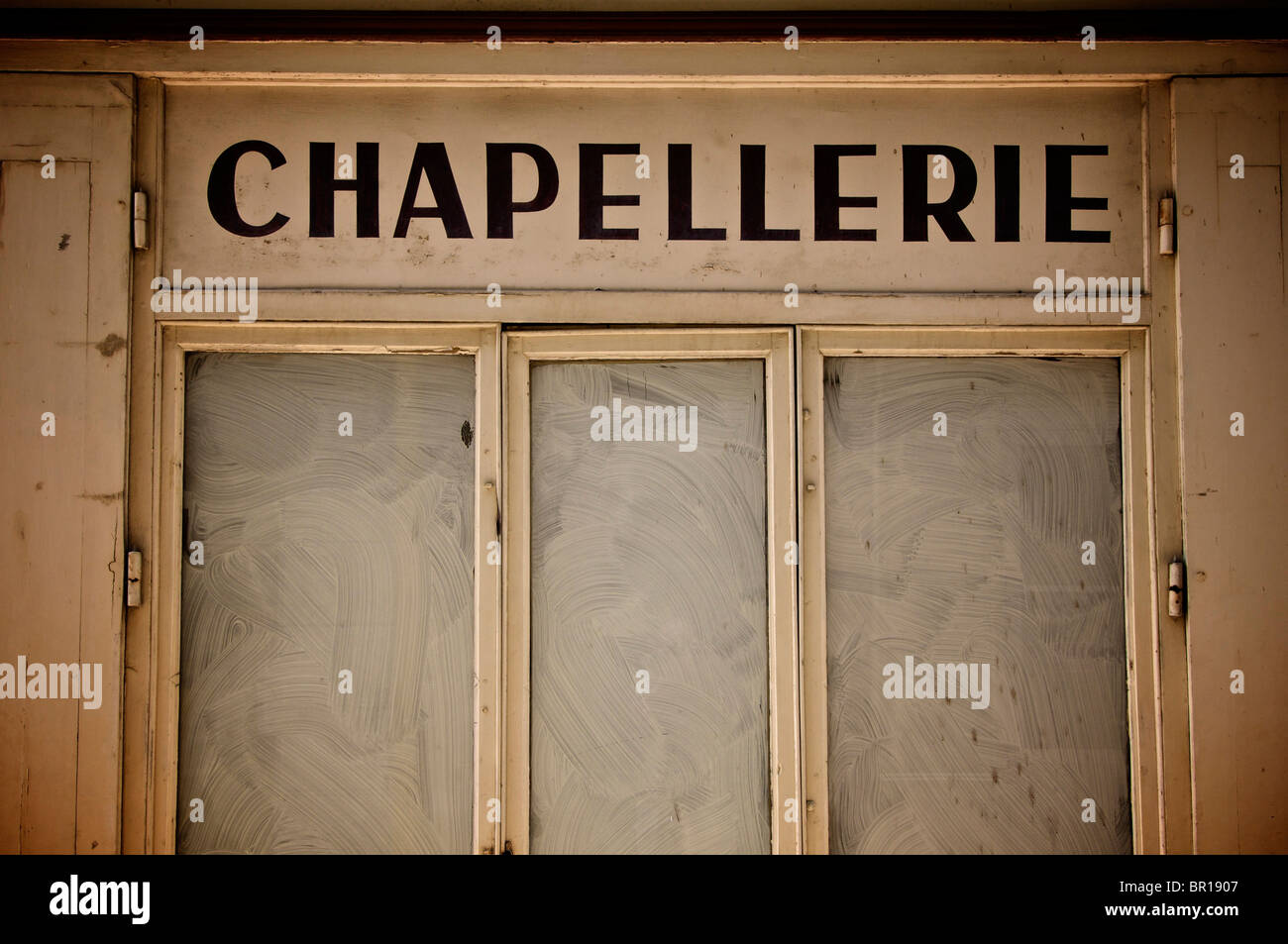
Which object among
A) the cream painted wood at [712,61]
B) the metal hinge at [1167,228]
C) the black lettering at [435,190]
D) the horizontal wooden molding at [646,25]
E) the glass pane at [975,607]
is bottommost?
the glass pane at [975,607]

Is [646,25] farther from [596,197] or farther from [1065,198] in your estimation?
[1065,198]

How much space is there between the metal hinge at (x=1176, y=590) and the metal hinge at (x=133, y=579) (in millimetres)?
3528

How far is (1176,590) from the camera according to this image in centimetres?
306

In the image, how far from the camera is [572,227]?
3.16 meters

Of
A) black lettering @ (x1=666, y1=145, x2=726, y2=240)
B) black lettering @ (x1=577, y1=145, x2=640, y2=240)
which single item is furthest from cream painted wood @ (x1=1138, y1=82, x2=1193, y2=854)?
black lettering @ (x1=577, y1=145, x2=640, y2=240)

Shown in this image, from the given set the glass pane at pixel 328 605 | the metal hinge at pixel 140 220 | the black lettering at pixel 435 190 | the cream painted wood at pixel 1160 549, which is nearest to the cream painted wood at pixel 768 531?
the glass pane at pixel 328 605

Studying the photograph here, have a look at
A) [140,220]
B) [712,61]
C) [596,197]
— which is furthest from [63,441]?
[712,61]

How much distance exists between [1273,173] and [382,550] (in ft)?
11.1

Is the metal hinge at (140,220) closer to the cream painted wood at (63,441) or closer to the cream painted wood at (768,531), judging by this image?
the cream painted wood at (63,441)

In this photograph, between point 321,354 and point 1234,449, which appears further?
point 321,354

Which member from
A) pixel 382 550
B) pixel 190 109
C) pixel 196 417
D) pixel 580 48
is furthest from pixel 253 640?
pixel 580 48

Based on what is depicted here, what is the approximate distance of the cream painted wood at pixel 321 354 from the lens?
3053mm

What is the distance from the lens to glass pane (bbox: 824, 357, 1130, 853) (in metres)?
3.11

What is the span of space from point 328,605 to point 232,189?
152cm
